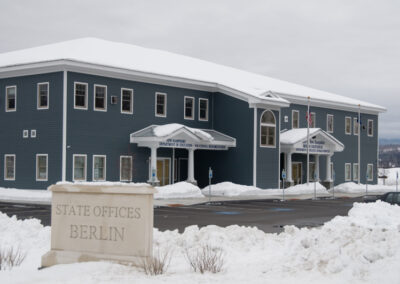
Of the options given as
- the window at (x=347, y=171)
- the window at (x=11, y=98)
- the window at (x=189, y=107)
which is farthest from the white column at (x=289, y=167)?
the window at (x=11, y=98)

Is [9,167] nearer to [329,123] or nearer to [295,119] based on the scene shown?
[295,119]

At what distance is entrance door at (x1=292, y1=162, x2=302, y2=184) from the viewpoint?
4922 cm

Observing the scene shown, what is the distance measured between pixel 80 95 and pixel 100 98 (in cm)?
142

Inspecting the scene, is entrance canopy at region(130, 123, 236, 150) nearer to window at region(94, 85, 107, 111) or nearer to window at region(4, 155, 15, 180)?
window at region(94, 85, 107, 111)

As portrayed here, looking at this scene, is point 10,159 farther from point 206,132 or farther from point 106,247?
point 106,247

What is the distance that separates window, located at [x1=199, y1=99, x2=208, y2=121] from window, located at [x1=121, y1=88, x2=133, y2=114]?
598 centimetres

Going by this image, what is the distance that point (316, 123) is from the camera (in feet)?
168

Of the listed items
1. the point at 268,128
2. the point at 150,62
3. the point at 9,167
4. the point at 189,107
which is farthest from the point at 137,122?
the point at 268,128

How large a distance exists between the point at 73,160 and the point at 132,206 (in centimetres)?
2514

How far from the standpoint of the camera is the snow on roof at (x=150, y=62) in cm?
3803

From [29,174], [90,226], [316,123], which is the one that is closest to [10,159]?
[29,174]

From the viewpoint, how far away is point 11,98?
3803 cm

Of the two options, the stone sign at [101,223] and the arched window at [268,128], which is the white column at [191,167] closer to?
the arched window at [268,128]

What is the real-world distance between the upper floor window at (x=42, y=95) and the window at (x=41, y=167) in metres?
2.67
